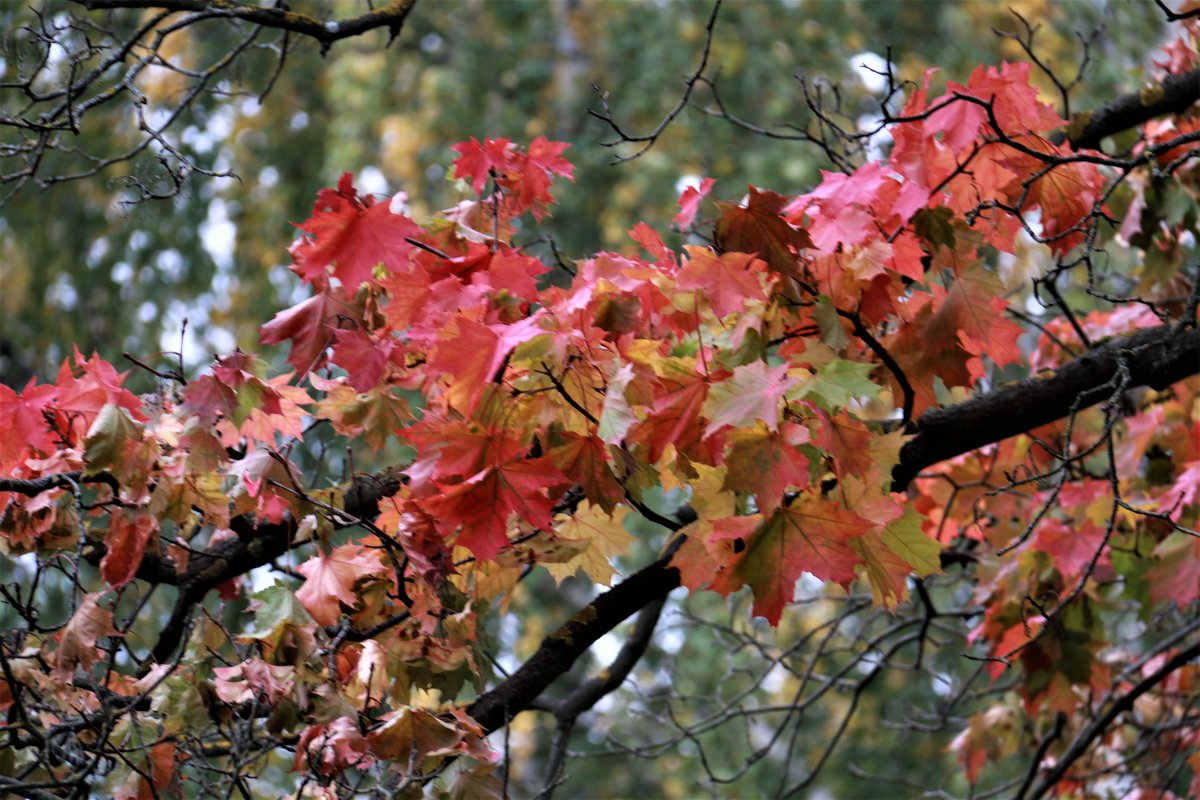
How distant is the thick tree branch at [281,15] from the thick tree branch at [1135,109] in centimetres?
132

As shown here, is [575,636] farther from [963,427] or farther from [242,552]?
[963,427]

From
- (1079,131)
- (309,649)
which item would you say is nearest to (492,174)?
(309,649)

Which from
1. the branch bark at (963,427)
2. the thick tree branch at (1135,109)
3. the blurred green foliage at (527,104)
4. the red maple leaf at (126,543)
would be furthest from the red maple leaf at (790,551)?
the blurred green foliage at (527,104)

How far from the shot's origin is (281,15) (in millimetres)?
2115

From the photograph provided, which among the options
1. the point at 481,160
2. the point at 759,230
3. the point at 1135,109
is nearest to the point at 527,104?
the point at 1135,109

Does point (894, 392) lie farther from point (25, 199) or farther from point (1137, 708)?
point (25, 199)

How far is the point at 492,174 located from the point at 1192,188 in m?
1.61

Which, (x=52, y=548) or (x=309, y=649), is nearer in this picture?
(x=309, y=649)

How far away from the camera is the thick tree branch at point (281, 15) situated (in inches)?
78.5

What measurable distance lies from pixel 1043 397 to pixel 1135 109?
862 mm

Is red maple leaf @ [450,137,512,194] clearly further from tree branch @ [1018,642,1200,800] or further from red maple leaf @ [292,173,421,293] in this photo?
tree branch @ [1018,642,1200,800]

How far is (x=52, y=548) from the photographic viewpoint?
1729 millimetres

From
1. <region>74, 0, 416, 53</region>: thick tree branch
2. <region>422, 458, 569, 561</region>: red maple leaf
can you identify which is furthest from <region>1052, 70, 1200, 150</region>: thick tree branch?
<region>422, 458, 569, 561</region>: red maple leaf

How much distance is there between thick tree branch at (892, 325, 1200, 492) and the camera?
1961mm
